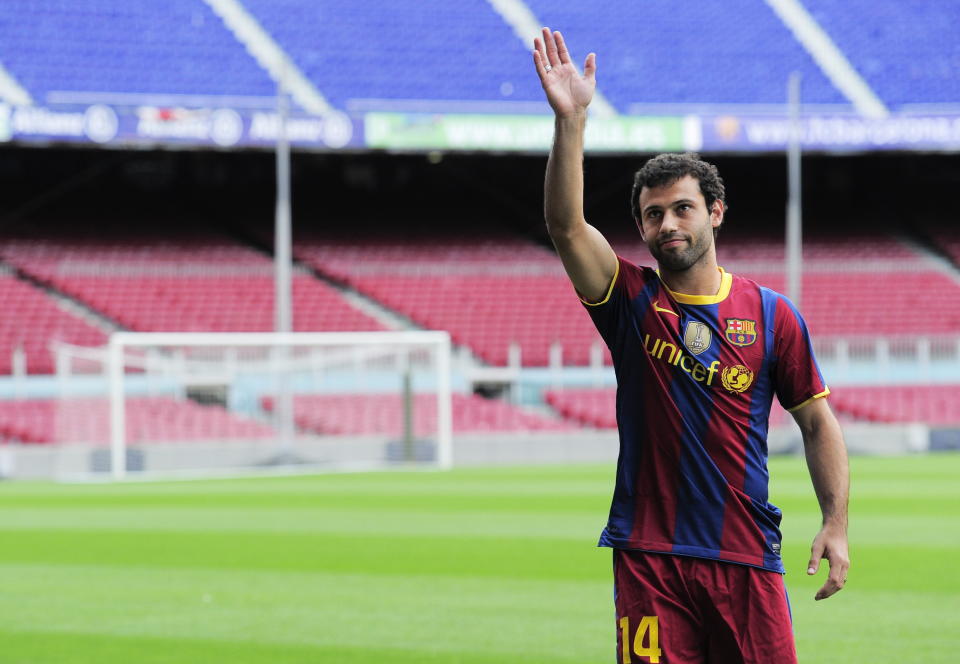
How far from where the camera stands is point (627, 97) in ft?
109

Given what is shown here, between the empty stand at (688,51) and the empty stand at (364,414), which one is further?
the empty stand at (688,51)

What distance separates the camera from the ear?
12.2 ft

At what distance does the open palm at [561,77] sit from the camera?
11.6 ft

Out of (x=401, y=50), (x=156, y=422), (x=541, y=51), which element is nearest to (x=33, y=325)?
(x=156, y=422)

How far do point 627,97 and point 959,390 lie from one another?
9756 millimetres

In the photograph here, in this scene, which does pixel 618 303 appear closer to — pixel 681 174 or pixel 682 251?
pixel 682 251

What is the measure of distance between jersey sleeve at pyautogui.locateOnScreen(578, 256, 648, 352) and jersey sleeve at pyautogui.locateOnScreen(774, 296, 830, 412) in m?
0.37

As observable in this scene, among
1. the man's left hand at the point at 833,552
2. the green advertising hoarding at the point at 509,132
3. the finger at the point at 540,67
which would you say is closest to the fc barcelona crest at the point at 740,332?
the man's left hand at the point at 833,552

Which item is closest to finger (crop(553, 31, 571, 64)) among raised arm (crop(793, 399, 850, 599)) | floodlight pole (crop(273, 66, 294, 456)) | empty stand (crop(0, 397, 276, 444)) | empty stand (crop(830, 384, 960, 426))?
raised arm (crop(793, 399, 850, 599))

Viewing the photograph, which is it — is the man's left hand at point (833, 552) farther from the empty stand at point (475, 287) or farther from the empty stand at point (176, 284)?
the empty stand at point (176, 284)

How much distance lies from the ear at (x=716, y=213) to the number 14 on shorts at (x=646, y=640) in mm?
993

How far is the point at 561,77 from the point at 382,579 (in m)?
6.39

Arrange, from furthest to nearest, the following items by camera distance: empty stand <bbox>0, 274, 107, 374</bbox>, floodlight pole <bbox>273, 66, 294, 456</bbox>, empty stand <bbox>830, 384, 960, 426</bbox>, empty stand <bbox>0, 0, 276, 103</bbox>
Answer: empty stand <bbox>0, 0, 276, 103</bbox> → empty stand <bbox>830, 384, 960, 426</bbox> → empty stand <bbox>0, 274, 107, 374</bbox> → floodlight pole <bbox>273, 66, 294, 456</bbox>

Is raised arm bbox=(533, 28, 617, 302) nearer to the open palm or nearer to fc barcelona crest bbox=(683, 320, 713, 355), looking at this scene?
the open palm
